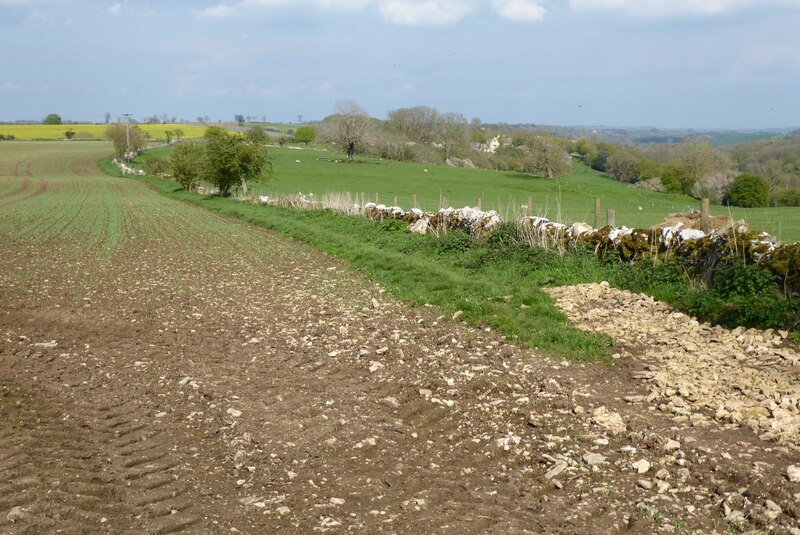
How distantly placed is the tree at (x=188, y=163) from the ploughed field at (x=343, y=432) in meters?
38.0

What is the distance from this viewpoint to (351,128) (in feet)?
292

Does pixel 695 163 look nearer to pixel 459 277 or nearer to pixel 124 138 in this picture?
pixel 459 277

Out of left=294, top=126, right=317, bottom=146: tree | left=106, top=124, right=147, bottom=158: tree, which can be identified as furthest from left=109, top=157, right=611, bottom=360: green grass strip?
left=294, top=126, right=317, bottom=146: tree

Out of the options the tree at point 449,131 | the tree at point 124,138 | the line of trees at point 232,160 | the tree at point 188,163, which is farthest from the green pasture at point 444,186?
the tree at point 449,131

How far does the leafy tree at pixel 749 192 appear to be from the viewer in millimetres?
51500

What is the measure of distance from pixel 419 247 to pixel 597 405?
11.3m

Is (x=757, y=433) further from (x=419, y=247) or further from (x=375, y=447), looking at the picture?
(x=419, y=247)

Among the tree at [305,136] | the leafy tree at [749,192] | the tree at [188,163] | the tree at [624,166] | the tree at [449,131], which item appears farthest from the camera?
the tree at [305,136]

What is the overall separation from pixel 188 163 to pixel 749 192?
141ft

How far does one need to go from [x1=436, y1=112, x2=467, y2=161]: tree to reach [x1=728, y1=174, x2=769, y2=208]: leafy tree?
59598 millimetres

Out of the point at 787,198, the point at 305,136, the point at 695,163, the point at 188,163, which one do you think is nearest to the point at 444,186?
the point at 188,163

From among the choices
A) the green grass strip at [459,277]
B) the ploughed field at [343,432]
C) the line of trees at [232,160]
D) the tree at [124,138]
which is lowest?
the ploughed field at [343,432]

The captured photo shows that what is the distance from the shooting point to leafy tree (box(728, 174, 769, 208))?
169ft

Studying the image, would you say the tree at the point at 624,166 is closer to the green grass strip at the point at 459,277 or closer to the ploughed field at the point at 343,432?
the green grass strip at the point at 459,277
